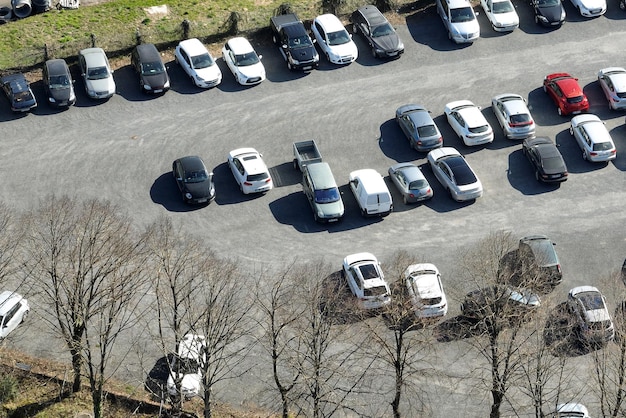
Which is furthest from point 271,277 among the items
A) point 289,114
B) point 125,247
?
point 289,114

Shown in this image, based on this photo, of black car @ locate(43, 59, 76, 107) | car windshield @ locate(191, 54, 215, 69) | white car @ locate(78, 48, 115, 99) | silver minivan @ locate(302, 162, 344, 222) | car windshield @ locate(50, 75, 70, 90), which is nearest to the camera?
silver minivan @ locate(302, 162, 344, 222)

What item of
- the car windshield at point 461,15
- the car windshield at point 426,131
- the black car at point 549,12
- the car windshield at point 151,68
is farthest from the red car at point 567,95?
the car windshield at point 151,68

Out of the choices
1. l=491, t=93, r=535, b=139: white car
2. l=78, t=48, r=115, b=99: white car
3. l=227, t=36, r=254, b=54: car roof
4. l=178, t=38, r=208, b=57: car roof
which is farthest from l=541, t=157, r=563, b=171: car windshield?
l=78, t=48, r=115, b=99: white car

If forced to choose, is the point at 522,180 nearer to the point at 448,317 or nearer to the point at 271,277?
the point at 448,317

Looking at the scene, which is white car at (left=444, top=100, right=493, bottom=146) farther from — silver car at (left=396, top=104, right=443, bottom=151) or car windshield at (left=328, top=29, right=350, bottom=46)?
car windshield at (left=328, top=29, right=350, bottom=46)

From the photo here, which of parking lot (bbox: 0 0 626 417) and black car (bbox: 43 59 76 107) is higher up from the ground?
black car (bbox: 43 59 76 107)
